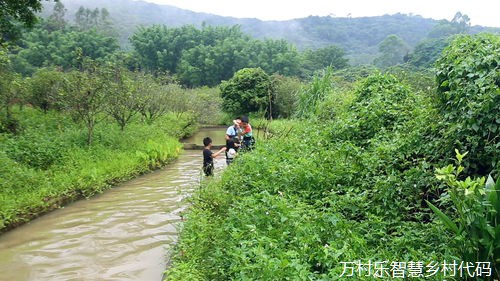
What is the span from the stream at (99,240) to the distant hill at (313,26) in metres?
85.2

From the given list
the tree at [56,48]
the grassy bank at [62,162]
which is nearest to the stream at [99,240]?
the grassy bank at [62,162]

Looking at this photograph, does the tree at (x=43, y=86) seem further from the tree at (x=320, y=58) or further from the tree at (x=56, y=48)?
the tree at (x=320, y=58)

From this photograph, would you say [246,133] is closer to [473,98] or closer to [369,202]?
[369,202]

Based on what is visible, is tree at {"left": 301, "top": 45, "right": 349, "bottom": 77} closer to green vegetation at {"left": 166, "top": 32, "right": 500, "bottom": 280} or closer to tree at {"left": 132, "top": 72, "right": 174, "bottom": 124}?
tree at {"left": 132, "top": 72, "right": 174, "bottom": 124}

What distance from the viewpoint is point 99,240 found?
6.08 m

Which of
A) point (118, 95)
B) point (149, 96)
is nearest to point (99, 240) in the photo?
point (118, 95)

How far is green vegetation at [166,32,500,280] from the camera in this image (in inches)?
111

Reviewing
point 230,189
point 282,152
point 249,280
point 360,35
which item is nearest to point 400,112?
point 282,152

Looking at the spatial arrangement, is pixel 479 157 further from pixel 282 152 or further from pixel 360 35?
pixel 360 35

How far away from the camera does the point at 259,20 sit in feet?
504

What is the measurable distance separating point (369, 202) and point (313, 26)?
134710 mm

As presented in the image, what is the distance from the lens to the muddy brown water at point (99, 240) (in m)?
4.98

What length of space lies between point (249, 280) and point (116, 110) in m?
10.9

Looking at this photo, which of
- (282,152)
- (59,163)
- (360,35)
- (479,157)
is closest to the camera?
(479,157)
